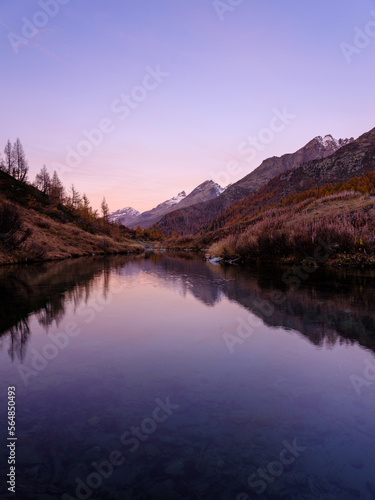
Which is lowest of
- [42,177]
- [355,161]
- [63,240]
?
[63,240]

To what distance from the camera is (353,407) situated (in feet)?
16.1

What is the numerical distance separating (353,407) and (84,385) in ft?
15.2

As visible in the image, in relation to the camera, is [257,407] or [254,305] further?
[254,305]

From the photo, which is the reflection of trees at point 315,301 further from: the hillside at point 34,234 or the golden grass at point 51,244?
the golden grass at point 51,244

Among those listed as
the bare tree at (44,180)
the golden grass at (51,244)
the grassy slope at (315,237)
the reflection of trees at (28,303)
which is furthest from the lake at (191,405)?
the bare tree at (44,180)

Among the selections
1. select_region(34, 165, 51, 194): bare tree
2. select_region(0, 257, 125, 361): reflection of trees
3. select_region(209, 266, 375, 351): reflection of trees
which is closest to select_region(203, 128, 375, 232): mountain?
select_region(34, 165, 51, 194): bare tree

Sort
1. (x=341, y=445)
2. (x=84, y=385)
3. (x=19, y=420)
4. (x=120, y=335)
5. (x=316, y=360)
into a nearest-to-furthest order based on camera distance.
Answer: (x=341, y=445) < (x=19, y=420) < (x=84, y=385) < (x=316, y=360) < (x=120, y=335)

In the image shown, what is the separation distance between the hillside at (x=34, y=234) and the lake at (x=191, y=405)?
22.5m

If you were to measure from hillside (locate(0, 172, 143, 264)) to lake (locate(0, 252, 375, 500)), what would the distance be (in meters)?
22.5

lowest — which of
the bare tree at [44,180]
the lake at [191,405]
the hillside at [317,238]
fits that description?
the lake at [191,405]

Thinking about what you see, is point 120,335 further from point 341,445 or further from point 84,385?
point 341,445

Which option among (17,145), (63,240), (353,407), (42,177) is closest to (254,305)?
(353,407)

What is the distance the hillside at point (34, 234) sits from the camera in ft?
98.9

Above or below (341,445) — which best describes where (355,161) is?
above
